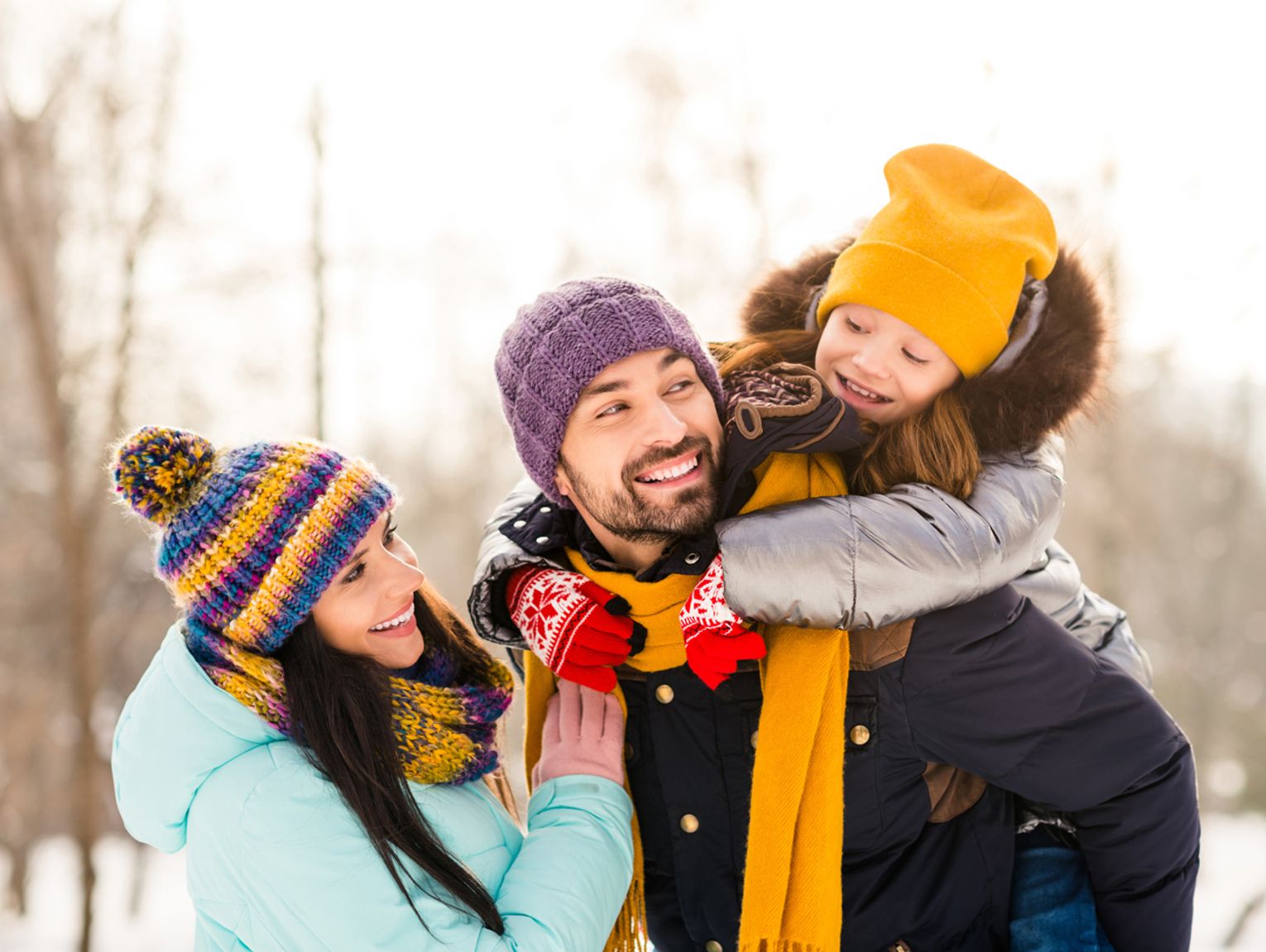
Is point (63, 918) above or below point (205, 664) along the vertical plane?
below

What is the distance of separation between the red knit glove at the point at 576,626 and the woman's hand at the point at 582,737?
63 mm

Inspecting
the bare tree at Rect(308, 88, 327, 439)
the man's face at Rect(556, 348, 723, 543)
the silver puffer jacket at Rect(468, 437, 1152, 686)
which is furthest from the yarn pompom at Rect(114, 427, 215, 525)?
the bare tree at Rect(308, 88, 327, 439)

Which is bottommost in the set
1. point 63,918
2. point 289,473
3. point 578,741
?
point 63,918

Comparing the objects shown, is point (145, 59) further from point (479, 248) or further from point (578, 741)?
point (578, 741)

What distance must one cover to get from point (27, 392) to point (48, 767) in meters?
4.93

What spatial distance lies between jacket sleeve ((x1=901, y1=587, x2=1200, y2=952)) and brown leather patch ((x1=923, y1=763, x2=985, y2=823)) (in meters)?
0.10

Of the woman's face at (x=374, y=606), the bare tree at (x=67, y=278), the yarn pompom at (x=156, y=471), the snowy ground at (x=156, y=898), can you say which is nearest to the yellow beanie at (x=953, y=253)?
the woman's face at (x=374, y=606)

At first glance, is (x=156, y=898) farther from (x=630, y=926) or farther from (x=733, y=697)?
(x=733, y=697)

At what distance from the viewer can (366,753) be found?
1.88 metres

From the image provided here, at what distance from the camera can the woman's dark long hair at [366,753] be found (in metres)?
1.82

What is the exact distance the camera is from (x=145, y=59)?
7605 millimetres

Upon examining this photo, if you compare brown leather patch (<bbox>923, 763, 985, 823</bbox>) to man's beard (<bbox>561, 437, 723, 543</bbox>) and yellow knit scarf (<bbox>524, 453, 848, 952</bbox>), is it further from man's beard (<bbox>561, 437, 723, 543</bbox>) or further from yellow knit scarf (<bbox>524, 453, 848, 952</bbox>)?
man's beard (<bbox>561, 437, 723, 543</bbox>)

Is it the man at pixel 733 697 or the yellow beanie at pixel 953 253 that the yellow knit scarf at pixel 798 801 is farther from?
the yellow beanie at pixel 953 253

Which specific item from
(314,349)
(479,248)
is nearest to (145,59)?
(314,349)
